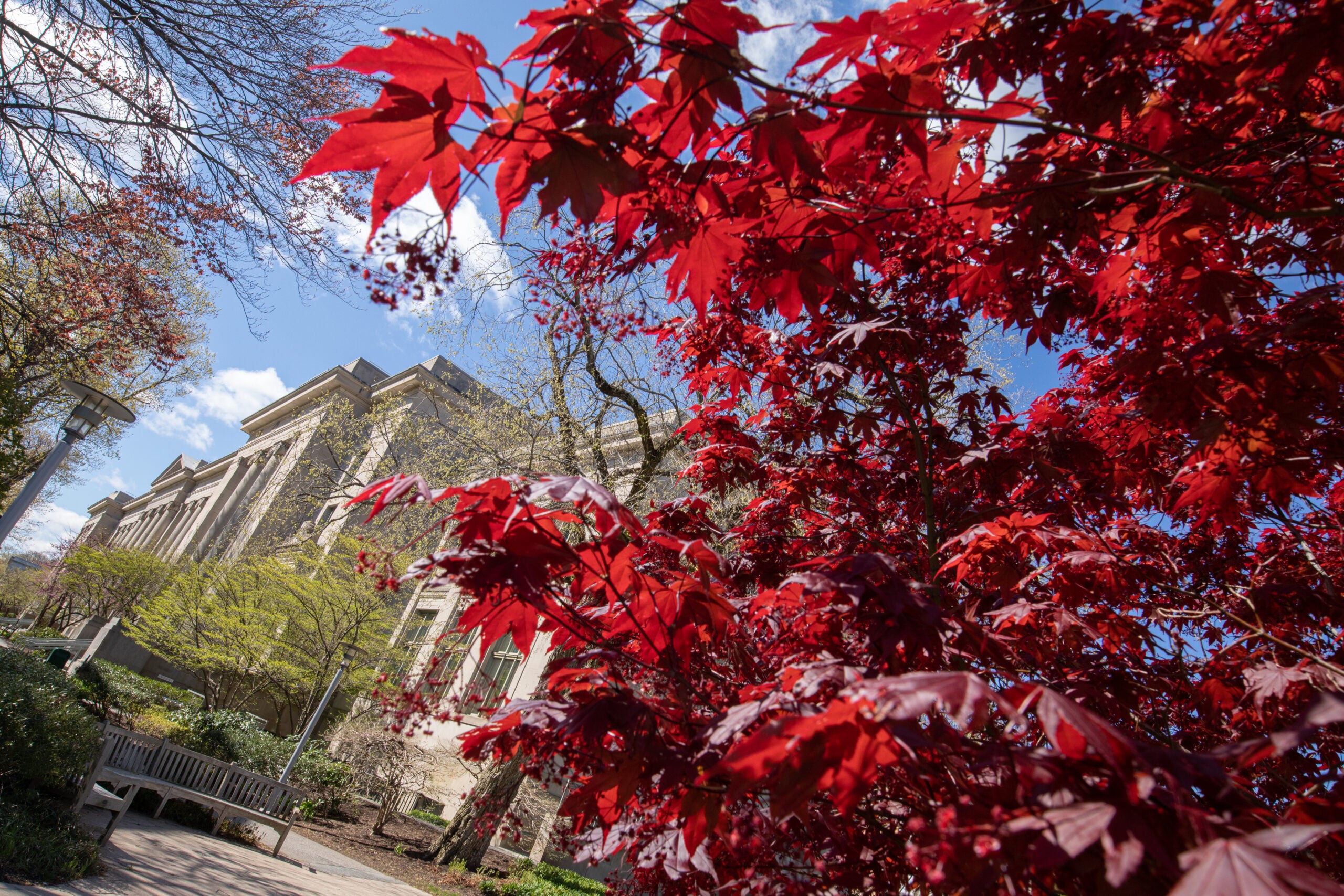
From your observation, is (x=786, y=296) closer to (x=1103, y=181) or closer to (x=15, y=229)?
(x=1103, y=181)

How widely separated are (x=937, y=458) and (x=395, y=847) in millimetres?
12110

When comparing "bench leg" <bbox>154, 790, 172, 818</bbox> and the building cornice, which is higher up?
the building cornice

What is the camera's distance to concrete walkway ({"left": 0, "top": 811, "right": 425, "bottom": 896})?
17.0 feet

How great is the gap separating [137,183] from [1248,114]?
976cm

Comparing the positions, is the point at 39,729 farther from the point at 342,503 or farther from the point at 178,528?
the point at 178,528

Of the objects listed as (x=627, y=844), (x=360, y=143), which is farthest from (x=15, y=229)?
(x=627, y=844)

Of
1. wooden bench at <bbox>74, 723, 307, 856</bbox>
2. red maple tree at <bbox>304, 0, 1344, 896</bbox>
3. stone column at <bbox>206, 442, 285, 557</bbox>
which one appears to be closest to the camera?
red maple tree at <bbox>304, 0, 1344, 896</bbox>

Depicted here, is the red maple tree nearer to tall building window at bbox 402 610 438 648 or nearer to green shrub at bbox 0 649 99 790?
green shrub at bbox 0 649 99 790

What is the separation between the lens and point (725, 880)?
2367 mm

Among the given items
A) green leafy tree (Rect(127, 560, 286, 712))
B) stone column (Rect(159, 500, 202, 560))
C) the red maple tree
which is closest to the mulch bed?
green leafy tree (Rect(127, 560, 286, 712))

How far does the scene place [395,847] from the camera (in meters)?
11.1

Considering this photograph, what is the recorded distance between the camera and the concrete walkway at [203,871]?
→ 17.0 ft

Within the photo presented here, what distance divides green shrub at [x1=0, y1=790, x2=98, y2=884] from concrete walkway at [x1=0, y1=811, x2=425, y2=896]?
0.14 m

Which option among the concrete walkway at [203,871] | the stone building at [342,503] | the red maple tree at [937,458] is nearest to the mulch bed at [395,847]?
the concrete walkway at [203,871]
